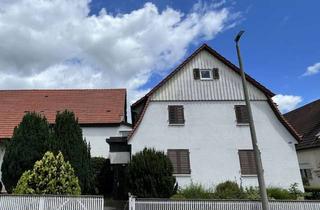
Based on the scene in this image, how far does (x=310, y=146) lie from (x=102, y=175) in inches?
693

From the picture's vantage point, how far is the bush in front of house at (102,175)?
2505cm

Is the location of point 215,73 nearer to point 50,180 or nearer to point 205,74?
point 205,74

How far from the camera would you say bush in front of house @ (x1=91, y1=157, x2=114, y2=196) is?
25047mm

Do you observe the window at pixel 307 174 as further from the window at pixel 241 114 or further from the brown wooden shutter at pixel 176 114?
the brown wooden shutter at pixel 176 114

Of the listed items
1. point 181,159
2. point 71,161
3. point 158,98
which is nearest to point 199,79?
point 158,98

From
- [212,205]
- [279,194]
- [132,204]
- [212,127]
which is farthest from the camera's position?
[212,127]

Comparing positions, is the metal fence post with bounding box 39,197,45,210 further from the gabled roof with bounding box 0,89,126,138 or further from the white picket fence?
the gabled roof with bounding box 0,89,126,138

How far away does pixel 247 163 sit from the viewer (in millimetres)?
21703

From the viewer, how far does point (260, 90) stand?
2327 centimetres

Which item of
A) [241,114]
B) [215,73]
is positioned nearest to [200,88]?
[215,73]

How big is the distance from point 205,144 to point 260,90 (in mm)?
5414

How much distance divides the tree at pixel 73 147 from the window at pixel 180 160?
5.19 meters

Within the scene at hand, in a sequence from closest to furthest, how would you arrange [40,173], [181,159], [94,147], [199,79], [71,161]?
[40,173], [71,161], [181,159], [199,79], [94,147]

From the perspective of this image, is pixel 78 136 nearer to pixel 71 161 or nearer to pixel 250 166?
pixel 71 161
